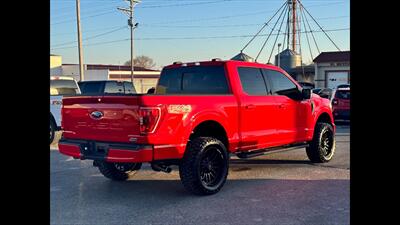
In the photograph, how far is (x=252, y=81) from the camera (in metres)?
7.03

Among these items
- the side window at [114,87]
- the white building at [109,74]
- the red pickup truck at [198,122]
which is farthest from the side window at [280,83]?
the white building at [109,74]

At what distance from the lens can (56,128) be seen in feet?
37.2

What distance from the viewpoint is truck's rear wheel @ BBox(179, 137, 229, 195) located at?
5.68 meters

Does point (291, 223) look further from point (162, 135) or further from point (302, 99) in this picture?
point (302, 99)

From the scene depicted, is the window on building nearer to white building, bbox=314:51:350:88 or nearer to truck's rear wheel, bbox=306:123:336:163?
truck's rear wheel, bbox=306:123:336:163

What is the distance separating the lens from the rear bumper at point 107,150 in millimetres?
5234

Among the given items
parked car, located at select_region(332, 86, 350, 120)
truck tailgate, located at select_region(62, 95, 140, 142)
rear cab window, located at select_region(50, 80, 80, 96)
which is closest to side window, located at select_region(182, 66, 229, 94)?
truck tailgate, located at select_region(62, 95, 140, 142)

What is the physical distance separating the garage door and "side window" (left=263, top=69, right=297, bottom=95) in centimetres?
3196

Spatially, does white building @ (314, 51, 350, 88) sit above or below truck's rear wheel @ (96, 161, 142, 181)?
above

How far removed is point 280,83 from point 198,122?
8.07 feet

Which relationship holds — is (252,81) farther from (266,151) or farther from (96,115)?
(96,115)

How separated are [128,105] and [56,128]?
678 cm

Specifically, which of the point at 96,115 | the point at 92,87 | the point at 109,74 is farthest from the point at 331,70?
the point at 96,115
